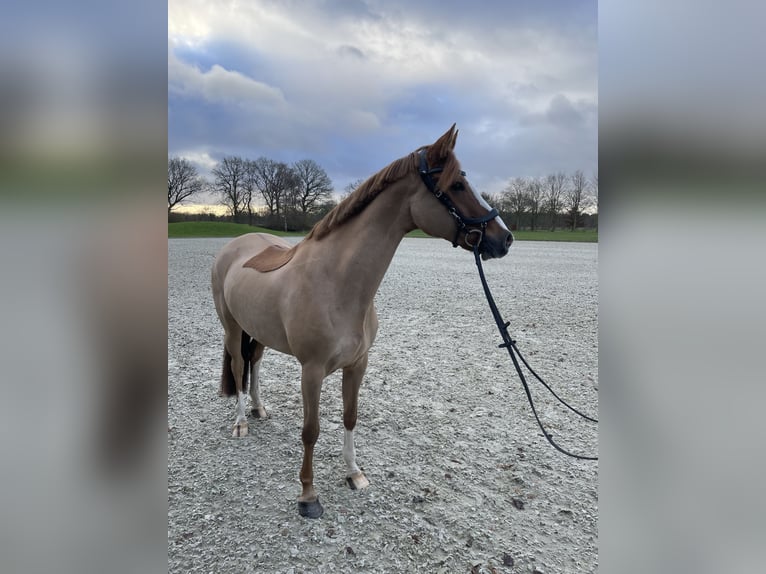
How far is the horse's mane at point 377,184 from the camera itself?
203cm

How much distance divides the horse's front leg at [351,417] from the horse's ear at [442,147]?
4.58ft

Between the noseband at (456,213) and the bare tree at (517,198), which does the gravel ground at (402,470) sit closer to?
the noseband at (456,213)

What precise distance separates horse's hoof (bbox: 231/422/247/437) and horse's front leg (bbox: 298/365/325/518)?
1.10 meters

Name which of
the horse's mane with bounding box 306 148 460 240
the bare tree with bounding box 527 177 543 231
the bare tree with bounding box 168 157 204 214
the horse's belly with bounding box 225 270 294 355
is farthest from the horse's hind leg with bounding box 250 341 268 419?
the bare tree with bounding box 527 177 543 231

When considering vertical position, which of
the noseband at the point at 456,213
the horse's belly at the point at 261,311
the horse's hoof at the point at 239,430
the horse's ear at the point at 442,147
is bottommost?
the horse's hoof at the point at 239,430

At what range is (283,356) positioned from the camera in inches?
218

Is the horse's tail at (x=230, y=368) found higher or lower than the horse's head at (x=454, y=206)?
lower

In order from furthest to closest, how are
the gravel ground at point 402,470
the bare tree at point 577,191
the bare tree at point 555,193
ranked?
the bare tree at point 555,193 → the gravel ground at point 402,470 → the bare tree at point 577,191
